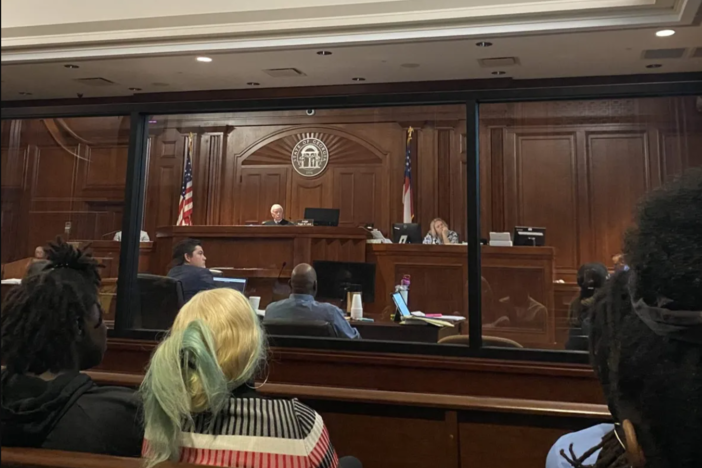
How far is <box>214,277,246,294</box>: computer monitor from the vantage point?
437 cm

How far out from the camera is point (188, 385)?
1.12m

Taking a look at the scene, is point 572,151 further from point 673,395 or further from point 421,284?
point 673,395

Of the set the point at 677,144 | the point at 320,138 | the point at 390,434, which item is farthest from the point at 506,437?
the point at 320,138

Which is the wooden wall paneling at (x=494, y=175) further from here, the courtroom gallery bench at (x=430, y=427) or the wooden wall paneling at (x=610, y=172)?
the courtroom gallery bench at (x=430, y=427)

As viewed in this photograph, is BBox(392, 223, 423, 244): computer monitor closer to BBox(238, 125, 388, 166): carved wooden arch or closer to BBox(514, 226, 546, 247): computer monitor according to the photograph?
BBox(514, 226, 546, 247): computer monitor

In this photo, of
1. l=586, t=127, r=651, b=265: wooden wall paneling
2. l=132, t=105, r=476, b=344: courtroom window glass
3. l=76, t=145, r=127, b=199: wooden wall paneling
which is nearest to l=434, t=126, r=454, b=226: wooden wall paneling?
l=132, t=105, r=476, b=344: courtroom window glass

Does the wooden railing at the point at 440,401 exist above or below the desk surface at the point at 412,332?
below

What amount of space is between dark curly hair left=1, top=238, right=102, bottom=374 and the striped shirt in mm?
375

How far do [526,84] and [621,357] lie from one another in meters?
5.89

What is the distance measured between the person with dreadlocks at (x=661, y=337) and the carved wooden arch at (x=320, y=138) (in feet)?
21.5

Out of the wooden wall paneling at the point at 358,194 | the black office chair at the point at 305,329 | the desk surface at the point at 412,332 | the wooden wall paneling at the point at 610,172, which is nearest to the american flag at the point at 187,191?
the wooden wall paneling at the point at 358,194

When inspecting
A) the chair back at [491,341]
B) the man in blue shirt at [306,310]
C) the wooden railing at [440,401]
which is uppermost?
the man in blue shirt at [306,310]

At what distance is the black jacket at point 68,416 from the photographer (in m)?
1.18

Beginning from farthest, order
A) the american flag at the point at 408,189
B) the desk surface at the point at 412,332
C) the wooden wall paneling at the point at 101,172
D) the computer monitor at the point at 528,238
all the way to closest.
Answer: the american flag at the point at 408,189 → the computer monitor at the point at 528,238 → the wooden wall paneling at the point at 101,172 → the desk surface at the point at 412,332
